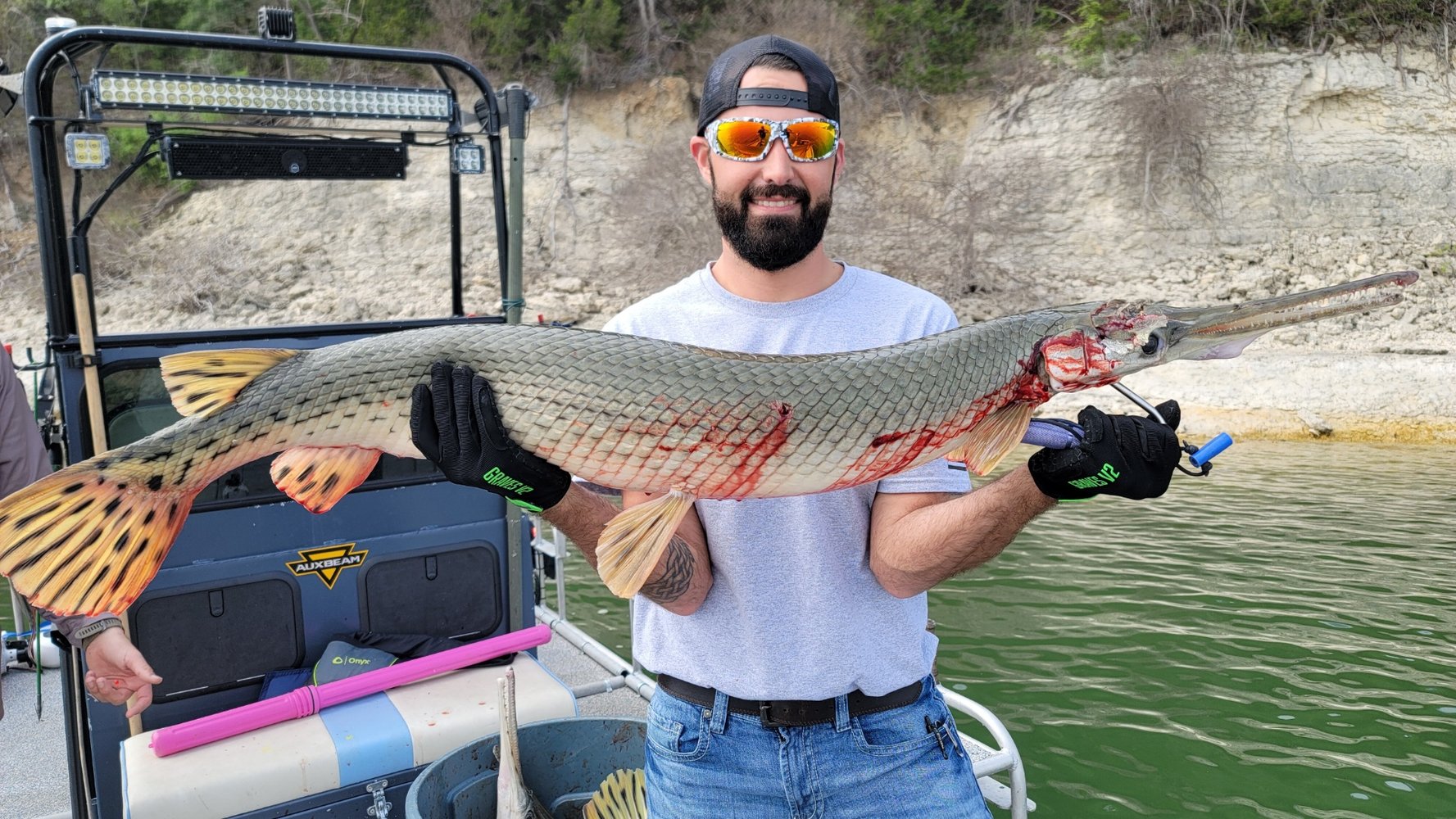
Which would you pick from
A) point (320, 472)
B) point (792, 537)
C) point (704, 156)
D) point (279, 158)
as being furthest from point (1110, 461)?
point (279, 158)

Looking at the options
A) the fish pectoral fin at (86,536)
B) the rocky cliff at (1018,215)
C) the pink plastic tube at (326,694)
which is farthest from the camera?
the rocky cliff at (1018,215)

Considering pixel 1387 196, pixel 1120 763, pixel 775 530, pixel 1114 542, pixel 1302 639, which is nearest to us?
pixel 775 530

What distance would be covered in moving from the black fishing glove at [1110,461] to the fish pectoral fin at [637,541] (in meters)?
0.80

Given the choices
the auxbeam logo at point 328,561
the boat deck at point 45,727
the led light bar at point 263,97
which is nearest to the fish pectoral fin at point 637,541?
the auxbeam logo at point 328,561

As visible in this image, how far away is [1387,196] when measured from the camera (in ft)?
78.5

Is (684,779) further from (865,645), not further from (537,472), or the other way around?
(537,472)

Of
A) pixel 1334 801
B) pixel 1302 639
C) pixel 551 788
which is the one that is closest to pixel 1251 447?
pixel 1302 639

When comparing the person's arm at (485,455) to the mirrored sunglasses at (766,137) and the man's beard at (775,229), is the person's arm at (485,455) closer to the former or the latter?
the man's beard at (775,229)

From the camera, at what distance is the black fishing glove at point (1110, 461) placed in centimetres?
219

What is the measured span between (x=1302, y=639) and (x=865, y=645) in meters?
8.10

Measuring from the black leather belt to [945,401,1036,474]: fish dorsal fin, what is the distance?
22.3 inches

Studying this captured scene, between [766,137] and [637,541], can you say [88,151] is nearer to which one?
[766,137]

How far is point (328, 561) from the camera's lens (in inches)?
178

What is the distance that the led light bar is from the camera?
4164 millimetres
